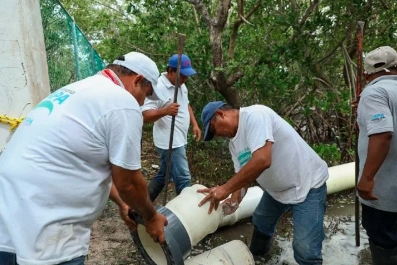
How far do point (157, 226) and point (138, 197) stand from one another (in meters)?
0.33

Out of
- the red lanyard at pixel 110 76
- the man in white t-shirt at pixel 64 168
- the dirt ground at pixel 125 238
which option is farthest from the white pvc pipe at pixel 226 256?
the red lanyard at pixel 110 76

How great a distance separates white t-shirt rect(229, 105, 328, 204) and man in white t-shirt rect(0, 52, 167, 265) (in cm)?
109

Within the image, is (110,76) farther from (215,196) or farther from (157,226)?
(215,196)

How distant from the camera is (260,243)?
3.52 meters

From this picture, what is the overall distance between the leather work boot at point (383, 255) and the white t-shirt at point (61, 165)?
214cm

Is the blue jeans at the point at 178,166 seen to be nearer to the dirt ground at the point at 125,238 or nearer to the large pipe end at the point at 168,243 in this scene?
the dirt ground at the point at 125,238

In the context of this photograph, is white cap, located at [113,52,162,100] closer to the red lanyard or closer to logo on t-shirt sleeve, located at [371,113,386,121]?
the red lanyard

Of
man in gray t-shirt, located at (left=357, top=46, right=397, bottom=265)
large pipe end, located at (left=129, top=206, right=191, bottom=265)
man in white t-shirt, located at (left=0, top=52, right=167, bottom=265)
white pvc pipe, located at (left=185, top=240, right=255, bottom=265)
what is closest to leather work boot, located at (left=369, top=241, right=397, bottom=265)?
man in gray t-shirt, located at (left=357, top=46, right=397, bottom=265)

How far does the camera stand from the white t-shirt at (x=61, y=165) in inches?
64.9

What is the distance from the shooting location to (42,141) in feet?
5.52

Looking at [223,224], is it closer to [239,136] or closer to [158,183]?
[158,183]

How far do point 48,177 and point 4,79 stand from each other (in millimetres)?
1147

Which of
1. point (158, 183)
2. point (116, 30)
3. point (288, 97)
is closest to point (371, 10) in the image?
point (288, 97)

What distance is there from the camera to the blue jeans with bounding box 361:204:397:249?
9.39 ft
